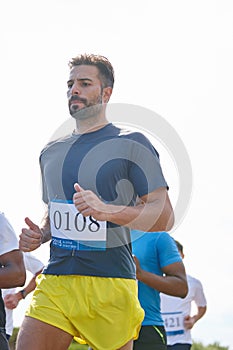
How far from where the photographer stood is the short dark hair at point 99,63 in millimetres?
5500

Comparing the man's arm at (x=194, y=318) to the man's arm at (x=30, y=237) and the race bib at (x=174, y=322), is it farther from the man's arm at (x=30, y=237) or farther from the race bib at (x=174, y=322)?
the man's arm at (x=30, y=237)

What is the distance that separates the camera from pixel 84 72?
5445 mm

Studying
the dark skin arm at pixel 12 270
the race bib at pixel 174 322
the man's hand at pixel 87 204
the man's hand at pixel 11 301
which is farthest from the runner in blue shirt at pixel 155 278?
the race bib at pixel 174 322

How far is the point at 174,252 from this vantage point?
712 cm

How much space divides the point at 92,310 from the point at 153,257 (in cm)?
208

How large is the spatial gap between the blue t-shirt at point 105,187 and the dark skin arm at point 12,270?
0.36 m

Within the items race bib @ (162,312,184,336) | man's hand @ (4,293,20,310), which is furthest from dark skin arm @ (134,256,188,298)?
race bib @ (162,312,184,336)

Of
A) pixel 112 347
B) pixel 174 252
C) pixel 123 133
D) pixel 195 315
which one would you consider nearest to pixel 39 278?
pixel 112 347

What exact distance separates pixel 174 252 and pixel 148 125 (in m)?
1.75

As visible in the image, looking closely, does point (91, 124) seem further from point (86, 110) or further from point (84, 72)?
point (84, 72)

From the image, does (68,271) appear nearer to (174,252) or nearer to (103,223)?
(103,223)

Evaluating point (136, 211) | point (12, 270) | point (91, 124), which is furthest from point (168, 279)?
point (136, 211)

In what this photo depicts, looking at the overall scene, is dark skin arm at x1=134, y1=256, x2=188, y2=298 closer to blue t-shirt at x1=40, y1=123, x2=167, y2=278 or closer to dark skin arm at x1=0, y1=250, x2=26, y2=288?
dark skin arm at x1=0, y1=250, x2=26, y2=288

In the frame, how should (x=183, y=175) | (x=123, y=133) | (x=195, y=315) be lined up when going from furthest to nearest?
(x=195, y=315) < (x=183, y=175) < (x=123, y=133)
